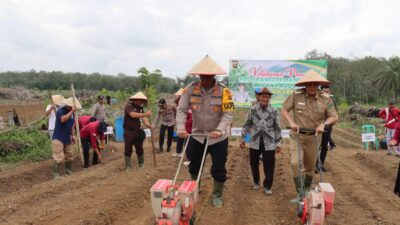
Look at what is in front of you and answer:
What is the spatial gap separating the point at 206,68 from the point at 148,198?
87.9 inches

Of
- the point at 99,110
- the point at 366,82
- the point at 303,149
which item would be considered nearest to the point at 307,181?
the point at 303,149

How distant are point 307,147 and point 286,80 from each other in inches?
401

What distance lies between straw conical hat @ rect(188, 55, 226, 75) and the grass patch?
6.57 m

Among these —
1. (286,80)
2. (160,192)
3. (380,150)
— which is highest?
(286,80)

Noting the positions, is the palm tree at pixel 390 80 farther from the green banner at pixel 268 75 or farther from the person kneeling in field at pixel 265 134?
the person kneeling in field at pixel 265 134

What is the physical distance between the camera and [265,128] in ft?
19.5

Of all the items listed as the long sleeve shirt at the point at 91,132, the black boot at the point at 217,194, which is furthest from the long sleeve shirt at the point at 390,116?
the long sleeve shirt at the point at 91,132

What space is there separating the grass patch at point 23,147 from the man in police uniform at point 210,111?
6220 millimetres

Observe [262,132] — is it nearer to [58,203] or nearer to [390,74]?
[58,203]

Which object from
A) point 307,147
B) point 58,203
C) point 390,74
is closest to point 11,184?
point 58,203

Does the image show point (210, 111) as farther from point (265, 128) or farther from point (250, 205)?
point (250, 205)

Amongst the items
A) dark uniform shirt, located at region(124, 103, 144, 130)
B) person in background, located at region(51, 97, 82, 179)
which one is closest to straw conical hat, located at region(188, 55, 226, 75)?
dark uniform shirt, located at region(124, 103, 144, 130)

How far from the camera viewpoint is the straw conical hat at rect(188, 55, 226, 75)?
4.63m

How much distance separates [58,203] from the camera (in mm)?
5312
